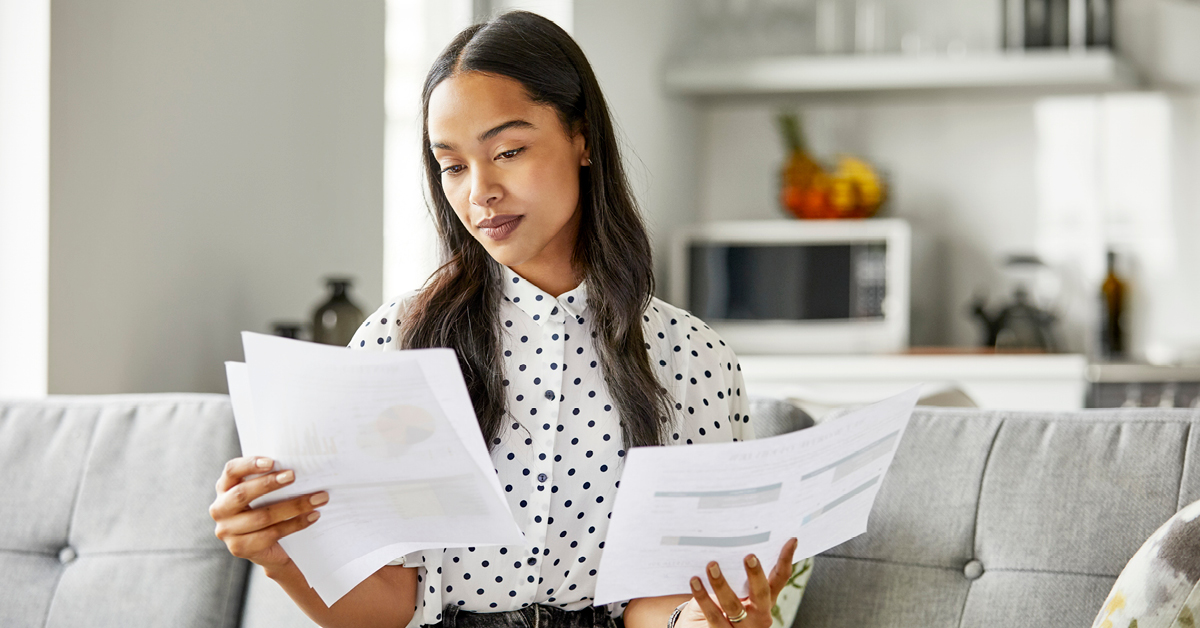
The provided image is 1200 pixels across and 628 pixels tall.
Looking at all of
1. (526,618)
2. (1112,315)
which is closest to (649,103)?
(1112,315)

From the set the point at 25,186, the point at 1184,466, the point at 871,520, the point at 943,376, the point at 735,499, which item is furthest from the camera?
the point at 943,376

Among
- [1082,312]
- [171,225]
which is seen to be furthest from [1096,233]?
[171,225]

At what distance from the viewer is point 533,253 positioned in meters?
1.09

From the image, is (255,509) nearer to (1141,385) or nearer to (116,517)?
(116,517)

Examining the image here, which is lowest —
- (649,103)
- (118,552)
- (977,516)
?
(118,552)

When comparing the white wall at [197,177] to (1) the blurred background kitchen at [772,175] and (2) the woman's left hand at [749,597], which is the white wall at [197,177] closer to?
(1) the blurred background kitchen at [772,175]

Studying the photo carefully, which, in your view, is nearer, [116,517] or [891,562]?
[891,562]

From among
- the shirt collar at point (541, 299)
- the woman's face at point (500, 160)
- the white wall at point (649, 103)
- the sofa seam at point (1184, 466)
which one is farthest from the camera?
the white wall at point (649, 103)

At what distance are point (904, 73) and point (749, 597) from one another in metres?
3.44

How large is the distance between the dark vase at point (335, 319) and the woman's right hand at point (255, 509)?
4.52 feet

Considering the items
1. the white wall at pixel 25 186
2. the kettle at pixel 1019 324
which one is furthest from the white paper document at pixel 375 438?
the kettle at pixel 1019 324

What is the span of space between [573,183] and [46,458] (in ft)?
3.34

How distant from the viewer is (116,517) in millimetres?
1633

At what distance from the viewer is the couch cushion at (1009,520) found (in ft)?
4.45
